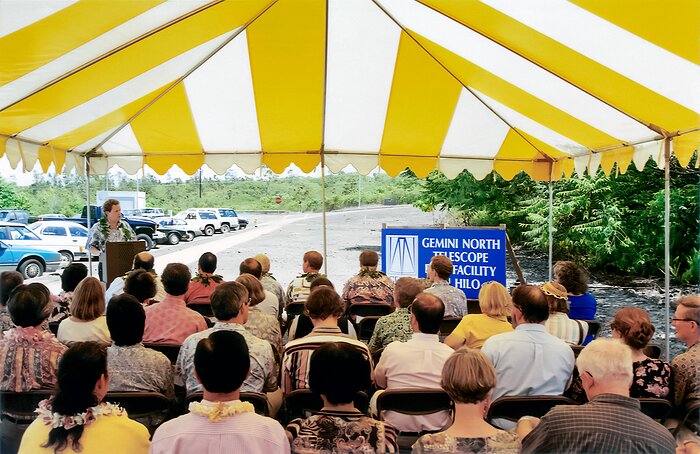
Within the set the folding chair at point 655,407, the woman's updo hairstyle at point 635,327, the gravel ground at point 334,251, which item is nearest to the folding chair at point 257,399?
the folding chair at point 655,407

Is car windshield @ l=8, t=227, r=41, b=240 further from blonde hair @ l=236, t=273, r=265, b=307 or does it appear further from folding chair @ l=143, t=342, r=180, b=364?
folding chair @ l=143, t=342, r=180, b=364

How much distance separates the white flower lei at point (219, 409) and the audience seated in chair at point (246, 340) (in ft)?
2.99

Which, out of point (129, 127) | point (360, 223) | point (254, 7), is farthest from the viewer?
point (360, 223)

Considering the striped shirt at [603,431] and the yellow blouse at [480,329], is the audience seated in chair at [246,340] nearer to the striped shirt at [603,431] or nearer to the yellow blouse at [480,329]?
the yellow blouse at [480,329]

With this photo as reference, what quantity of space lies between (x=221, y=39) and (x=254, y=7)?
0.76 m

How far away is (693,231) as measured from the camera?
1256 cm

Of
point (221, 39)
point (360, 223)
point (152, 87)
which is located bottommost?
point (360, 223)

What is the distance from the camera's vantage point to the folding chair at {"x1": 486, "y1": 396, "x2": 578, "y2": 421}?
2268 mm

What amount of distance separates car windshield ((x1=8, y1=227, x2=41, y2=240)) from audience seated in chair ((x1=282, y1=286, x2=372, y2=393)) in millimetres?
12782

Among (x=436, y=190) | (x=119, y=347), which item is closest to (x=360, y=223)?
(x=436, y=190)

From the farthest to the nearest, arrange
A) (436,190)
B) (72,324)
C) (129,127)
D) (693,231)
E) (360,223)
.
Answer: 1. (360,223)
2. (436,190)
3. (693,231)
4. (129,127)
5. (72,324)

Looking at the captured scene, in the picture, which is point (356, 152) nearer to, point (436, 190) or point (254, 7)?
point (254, 7)

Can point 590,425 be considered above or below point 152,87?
below

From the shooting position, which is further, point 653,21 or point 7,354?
point 653,21
